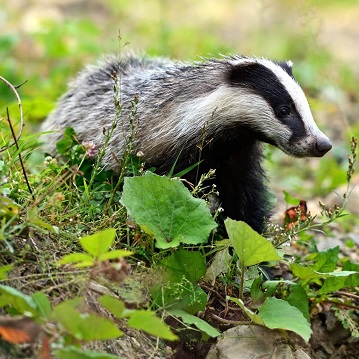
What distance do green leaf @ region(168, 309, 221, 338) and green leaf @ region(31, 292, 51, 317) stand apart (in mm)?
674

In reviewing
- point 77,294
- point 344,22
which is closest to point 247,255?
point 77,294

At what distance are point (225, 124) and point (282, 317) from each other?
1.21 meters

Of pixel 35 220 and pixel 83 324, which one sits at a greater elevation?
pixel 35 220

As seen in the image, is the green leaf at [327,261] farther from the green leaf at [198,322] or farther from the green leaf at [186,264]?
the green leaf at [198,322]

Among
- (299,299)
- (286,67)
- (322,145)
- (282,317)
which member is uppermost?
(286,67)

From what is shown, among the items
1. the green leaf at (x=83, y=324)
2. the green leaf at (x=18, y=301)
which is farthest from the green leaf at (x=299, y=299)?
the green leaf at (x=18, y=301)

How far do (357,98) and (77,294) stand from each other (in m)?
6.66

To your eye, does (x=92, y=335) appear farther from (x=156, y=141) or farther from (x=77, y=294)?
(x=156, y=141)

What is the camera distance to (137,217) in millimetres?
3633

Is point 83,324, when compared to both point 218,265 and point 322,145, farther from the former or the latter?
point 322,145

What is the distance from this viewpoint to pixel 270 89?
428 cm

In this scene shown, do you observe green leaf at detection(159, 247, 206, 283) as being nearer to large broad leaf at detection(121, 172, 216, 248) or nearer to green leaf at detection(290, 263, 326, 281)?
large broad leaf at detection(121, 172, 216, 248)

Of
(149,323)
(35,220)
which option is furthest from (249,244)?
(35,220)

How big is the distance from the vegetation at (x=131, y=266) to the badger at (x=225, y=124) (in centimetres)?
18
